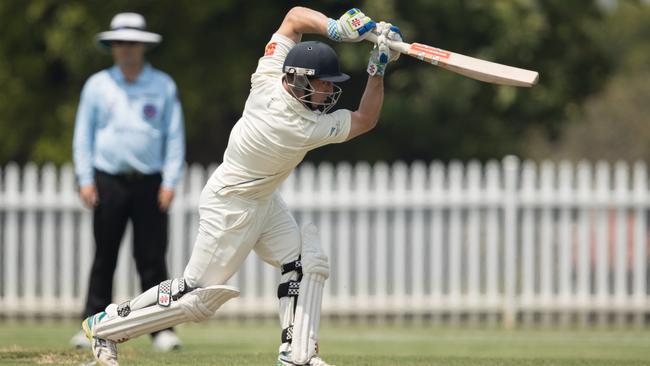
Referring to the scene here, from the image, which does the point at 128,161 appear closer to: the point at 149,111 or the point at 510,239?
the point at 149,111

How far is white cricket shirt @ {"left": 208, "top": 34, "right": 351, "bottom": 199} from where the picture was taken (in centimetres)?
570

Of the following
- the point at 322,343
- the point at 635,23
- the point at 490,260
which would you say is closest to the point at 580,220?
the point at 490,260

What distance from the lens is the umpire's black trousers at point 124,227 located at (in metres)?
8.05

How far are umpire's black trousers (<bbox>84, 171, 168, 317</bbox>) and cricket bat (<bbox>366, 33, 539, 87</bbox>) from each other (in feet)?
9.20

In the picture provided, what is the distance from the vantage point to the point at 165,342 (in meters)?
7.91

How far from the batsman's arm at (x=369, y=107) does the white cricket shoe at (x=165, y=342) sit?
2658 millimetres

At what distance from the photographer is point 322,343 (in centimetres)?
959

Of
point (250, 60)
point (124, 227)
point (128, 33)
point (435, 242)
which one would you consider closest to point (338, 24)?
point (128, 33)

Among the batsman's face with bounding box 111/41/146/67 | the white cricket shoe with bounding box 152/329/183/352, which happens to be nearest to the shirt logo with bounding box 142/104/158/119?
the batsman's face with bounding box 111/41/146/67

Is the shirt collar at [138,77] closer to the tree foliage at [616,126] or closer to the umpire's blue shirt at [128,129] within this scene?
the umpire's blue shirt at [128,129]

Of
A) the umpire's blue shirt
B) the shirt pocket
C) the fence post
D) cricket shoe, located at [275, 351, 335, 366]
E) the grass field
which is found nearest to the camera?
cricket shoe, located at [275, 351, 335, 366]

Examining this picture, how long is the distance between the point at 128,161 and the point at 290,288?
8.27ft

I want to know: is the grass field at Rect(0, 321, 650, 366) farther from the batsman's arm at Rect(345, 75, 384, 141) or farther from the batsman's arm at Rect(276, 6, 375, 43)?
the batsman's arm at Rect(276, 6, 375, 43)

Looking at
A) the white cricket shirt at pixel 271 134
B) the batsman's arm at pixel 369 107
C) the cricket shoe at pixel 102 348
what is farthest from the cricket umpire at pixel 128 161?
the batsman's arm at pixel 369 107
